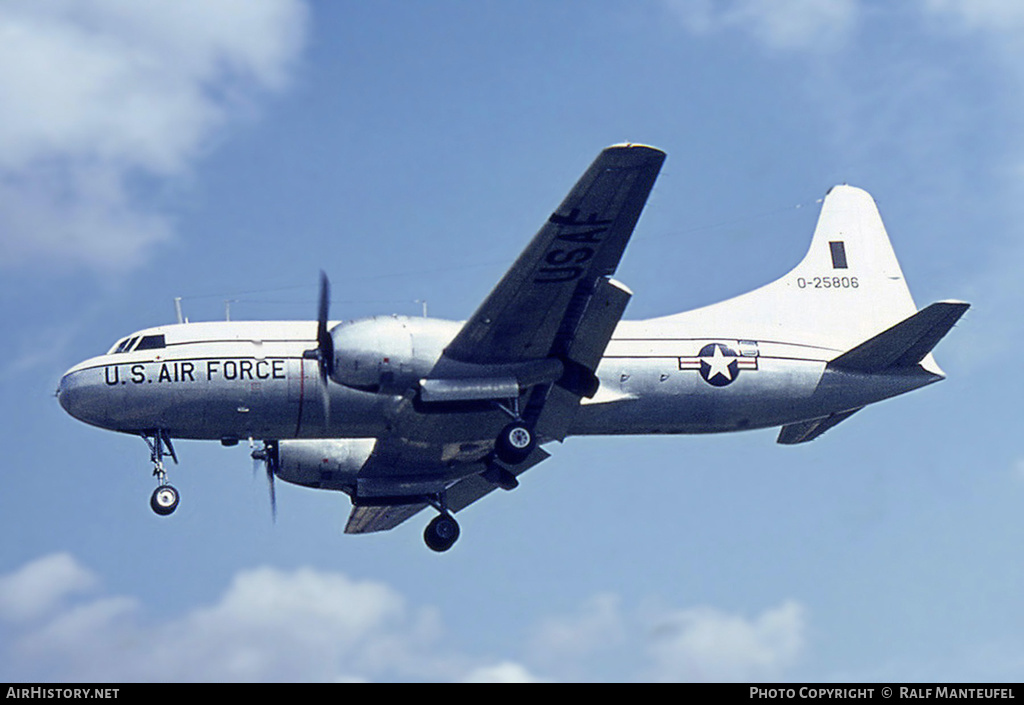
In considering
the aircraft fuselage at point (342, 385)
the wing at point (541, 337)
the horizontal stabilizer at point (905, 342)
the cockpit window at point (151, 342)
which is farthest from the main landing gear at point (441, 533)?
the horizontal stabilizer at point (905, 342)

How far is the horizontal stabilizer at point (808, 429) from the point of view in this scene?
105 ft

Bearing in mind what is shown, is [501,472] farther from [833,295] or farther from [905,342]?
[905,342]

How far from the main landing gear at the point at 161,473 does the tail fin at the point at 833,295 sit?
1145cm

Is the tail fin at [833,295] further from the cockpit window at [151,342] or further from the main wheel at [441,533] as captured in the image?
the cockpit window at [151,342]

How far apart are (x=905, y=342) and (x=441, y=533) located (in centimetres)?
1159

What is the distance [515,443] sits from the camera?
2798 centimetres

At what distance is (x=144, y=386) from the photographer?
28.5m

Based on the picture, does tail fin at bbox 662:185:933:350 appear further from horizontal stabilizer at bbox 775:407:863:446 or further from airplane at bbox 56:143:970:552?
horizontal stabilizer at bbox 775:407:863:446

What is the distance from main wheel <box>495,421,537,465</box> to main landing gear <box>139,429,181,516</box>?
280 inches

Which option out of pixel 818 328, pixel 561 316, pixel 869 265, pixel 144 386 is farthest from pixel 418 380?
pixel 869 265

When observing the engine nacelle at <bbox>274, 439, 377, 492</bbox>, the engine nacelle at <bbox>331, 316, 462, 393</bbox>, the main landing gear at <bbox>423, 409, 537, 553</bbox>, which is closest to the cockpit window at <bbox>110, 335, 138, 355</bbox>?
the engine nacelle at <bbox>274, 439, 377, 492</bbox>

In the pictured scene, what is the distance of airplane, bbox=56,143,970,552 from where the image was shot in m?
26.6

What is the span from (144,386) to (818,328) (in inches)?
609
